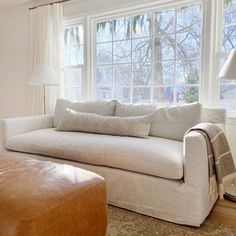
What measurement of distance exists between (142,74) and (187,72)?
1.84ft

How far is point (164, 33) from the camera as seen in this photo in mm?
3020

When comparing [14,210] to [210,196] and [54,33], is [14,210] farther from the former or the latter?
[54,33]

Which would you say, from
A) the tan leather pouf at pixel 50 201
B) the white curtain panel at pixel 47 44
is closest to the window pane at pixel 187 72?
the white curtain panel at pixel 47 44

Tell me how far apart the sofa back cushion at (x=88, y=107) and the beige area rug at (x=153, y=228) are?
1203 mm

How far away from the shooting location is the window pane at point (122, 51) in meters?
3.30

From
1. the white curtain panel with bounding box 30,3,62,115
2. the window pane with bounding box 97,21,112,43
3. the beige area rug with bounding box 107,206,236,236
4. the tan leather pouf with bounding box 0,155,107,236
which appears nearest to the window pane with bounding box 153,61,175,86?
the window pane with bounding box 97,21,112,43

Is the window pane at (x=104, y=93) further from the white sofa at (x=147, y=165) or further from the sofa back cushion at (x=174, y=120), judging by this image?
the white sofa at (x=147, y=165)

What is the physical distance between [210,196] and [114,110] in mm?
1329

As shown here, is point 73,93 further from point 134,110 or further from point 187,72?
point 187,72

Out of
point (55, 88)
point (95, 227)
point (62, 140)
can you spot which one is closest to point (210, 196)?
point (95, 227)

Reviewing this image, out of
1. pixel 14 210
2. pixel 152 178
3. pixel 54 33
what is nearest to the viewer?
pixel 14 210

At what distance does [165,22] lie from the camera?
3014 millimetres

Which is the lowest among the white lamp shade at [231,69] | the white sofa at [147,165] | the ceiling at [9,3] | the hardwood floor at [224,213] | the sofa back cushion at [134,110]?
the hardwood floor at [224,213]

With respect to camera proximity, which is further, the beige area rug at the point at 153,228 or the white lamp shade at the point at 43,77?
the white lamp shade at the point at 43,77
